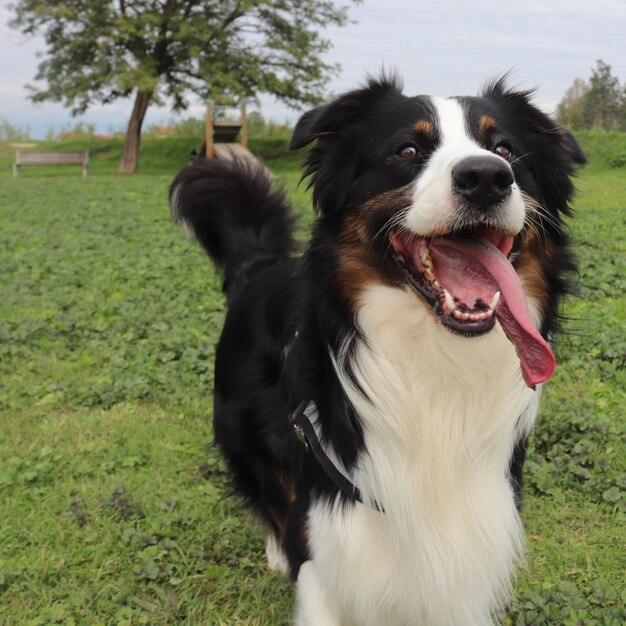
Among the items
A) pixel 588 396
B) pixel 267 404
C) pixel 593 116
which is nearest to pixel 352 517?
pixel 267 404

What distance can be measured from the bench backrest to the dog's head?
2211 centimetres

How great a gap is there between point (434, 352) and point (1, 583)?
1.98 meters

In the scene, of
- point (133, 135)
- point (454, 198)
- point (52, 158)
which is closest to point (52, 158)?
point (52, 158)

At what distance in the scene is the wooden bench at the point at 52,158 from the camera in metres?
22.8

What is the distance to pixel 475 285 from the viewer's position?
203cm

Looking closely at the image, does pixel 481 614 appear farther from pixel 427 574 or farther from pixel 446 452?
pixel 446 452

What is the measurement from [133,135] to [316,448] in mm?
22009

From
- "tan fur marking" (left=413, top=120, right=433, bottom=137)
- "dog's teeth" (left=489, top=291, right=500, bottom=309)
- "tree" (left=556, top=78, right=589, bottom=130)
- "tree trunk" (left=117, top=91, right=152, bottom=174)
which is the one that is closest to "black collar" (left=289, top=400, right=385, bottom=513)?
"dog's teeth" (left=489, top=291, right=500, bottom=309)

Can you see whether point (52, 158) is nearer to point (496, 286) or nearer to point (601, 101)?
point (601, 101)

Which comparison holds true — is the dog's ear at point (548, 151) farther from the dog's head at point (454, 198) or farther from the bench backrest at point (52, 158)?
the bench backrest at point (52, 158)

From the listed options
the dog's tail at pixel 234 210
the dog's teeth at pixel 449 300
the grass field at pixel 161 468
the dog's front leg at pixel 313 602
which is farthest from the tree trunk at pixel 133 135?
the dog's teeth at pixel 449 300

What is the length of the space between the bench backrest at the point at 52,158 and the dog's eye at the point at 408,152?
22.3m

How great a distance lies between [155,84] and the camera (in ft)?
68.0

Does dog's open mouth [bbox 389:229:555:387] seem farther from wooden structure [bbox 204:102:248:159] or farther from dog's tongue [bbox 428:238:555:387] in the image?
wooden structure [bbox 204:102:248:159]
